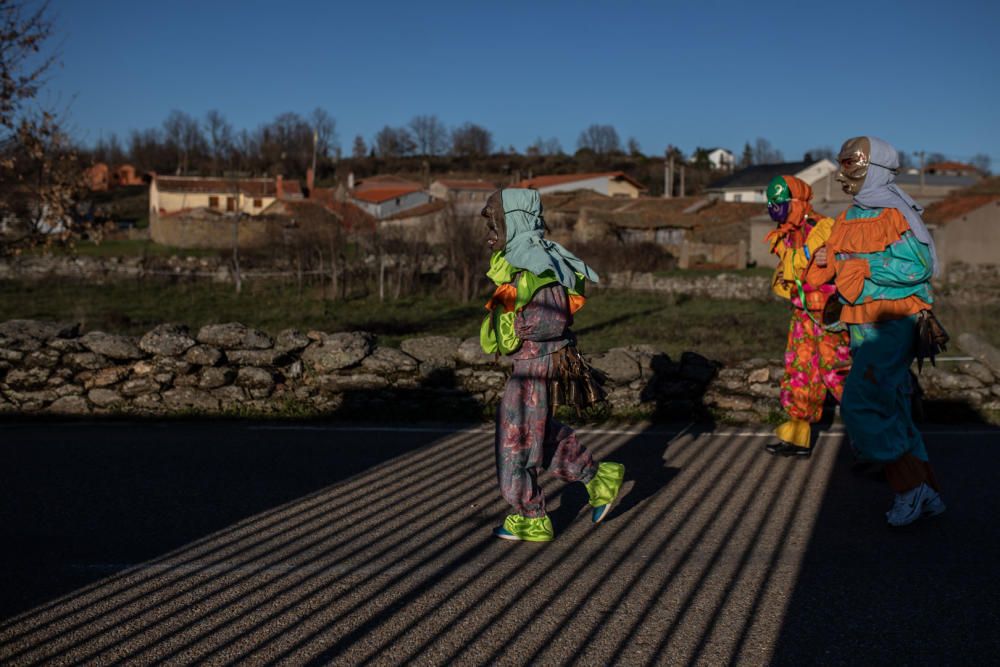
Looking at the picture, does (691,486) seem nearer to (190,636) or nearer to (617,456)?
(617,456)

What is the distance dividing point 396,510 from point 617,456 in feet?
7.03

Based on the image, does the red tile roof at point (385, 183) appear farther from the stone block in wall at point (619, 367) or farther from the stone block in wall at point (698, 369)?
the stone block in wall at point (698, 369)

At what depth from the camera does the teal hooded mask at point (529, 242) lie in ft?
17.5

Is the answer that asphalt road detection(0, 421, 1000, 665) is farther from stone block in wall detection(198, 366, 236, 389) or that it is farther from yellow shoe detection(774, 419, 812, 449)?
stone block in wall detection(198, 366, 236, 389)

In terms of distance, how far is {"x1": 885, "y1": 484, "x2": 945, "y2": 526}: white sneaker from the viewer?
5590mm

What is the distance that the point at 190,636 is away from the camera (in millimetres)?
4156

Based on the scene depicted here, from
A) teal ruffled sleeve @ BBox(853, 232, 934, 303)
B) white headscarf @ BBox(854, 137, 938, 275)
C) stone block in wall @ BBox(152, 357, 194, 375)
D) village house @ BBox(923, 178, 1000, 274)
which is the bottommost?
stone block in wall @ BBox(152, 357, 194, 375)

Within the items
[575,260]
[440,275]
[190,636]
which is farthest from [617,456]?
[440,275]

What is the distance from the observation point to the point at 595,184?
8800cm

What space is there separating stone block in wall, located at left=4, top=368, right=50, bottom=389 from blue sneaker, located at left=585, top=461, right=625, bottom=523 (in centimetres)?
609

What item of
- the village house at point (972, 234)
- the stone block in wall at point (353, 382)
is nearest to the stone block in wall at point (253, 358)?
the stone block in wall at point (353, 382)

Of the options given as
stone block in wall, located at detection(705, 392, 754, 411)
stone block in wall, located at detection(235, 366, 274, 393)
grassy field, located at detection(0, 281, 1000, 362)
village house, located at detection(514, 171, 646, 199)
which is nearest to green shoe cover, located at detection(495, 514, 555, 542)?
stone block in wall, located at detection(705, 392, 754, 411)

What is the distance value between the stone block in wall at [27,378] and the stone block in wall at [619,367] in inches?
210

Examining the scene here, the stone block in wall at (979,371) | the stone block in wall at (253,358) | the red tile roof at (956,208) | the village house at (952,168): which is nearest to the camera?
the stone block in wall at (979,371)
